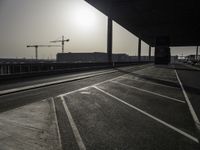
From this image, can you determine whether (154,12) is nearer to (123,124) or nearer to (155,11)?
(155,11)

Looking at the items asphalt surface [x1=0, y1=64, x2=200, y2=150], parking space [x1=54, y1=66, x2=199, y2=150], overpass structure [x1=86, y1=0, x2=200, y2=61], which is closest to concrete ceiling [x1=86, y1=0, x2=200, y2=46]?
overpass structure [x1=86, y1=0, x2=200, y2=61]

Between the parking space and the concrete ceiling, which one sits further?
the concrete ceiling

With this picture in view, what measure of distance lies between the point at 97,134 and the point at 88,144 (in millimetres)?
632

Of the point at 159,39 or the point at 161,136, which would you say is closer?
the point at 161,136

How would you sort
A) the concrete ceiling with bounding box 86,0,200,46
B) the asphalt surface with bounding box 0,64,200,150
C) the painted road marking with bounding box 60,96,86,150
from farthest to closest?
the concrete ceiling with bounding box 86,0,200,46 → the asphalt surface with bounding box 0,64,200,150 → the painted road marking with bounding box 60,96,86,150

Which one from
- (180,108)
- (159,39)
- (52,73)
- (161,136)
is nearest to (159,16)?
(159,39)

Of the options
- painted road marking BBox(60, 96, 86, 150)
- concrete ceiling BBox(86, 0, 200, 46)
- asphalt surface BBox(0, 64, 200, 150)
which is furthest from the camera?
concrete ceiling BBox(86, 0, 200, 46)

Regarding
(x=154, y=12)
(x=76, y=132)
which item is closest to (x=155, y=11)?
(x=154, y=12)

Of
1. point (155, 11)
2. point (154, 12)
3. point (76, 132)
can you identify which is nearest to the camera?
point (76, 132)

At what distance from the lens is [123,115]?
654 centimetres

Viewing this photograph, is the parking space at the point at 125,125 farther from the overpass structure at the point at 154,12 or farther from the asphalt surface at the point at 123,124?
the overpass structure at the point at 154,12

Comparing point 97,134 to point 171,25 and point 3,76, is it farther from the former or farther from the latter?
point 171,25

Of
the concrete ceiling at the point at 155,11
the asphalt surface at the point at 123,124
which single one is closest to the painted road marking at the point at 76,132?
the asphalt surface at the point at 123,124

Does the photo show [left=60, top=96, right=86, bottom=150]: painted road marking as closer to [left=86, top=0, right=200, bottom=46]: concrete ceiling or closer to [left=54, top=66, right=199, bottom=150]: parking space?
[left=54, top=66, right=199, bottom=150]: parking space
